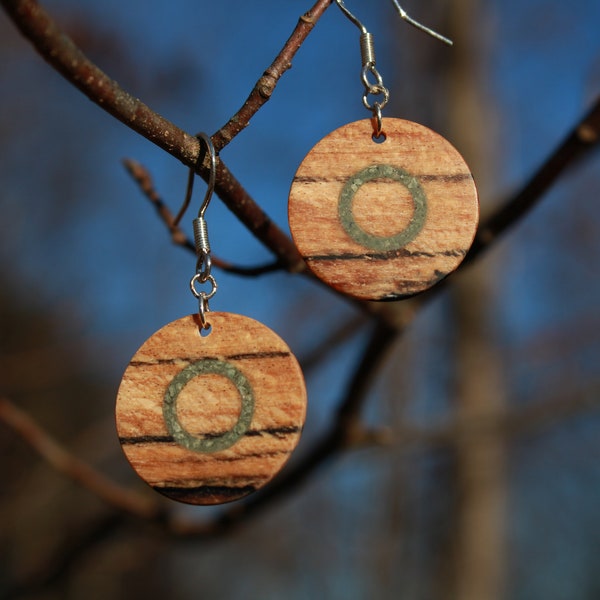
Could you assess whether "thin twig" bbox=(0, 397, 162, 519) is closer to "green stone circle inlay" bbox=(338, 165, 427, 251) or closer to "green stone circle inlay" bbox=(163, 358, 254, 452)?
"green stone circle inlay" bbox=(163, 358, 254, 452)

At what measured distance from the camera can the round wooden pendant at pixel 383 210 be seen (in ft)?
3.01

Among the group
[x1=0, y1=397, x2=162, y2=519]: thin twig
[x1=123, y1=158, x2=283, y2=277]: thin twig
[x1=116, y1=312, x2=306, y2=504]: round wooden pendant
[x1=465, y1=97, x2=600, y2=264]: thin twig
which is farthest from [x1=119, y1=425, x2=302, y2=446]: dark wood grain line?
[x1=0, y1=397, x2=162, y2=519]: thin twig

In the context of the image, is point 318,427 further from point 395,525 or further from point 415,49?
point 415,49

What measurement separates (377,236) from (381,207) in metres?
0.04

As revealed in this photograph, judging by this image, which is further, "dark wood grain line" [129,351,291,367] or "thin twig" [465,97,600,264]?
"thin twig" [465,97,600,264]

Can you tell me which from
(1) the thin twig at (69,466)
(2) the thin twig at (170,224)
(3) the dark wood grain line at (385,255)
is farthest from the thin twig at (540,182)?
(1) the thin twig at (69,466)

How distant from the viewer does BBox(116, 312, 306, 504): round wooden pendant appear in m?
0.88

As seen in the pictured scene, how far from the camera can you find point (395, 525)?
11.2 ft

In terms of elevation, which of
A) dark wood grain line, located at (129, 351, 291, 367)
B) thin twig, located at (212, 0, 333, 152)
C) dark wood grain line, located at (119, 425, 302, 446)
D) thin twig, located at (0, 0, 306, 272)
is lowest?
dark wood grain line, located at (119, 425, 302, 446)

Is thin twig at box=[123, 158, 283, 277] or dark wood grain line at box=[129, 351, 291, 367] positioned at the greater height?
thin twig at box=[123, 158, 283, 277]

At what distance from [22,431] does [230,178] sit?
98 centimetres

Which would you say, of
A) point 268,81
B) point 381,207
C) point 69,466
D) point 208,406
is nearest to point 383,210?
point 381,207

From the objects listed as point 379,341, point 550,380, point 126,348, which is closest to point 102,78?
point 379,341

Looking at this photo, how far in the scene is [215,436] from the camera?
0.89 m
